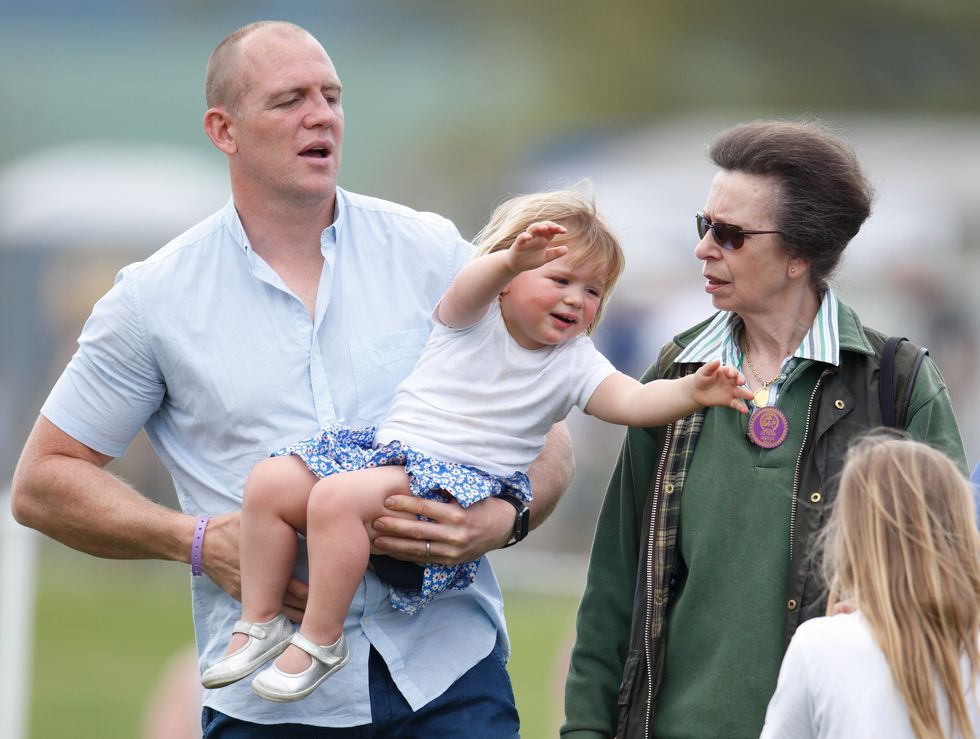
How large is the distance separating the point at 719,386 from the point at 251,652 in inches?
49.3

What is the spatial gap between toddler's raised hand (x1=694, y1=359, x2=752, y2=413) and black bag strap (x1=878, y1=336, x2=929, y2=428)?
375mm

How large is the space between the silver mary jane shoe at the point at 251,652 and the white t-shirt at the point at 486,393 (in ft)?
1.68

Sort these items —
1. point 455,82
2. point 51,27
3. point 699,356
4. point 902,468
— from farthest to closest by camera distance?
1. point 51,27
2. point 455,82
3. point 699,356
4. point 902,468

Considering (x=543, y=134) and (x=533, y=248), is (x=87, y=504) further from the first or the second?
(x=543, y=134)

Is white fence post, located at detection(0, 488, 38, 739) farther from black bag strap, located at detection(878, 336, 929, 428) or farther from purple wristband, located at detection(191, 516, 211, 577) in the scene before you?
black bag strap, located at detection(878, 336, 929, 428)

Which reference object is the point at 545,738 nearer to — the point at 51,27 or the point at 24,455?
the point at 24,455

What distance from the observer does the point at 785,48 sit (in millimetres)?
37031

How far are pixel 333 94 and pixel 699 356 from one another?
3.80 feet

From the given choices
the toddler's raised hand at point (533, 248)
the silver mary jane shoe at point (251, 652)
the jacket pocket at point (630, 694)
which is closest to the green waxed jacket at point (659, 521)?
the jacket pocket at point (630, 694)

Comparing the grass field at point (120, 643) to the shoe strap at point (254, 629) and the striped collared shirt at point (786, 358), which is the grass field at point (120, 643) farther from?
the shoe strap at point (254, 629)

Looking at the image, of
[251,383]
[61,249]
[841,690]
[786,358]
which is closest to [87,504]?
[251,383]

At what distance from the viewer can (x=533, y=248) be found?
3857 millimetres

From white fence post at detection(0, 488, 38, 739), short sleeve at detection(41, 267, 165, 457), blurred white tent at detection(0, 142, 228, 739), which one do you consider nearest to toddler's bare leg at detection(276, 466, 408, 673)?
short sleeve at detection(41, 267, 165, 457)

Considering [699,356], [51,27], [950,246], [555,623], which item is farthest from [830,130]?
[51,27]
